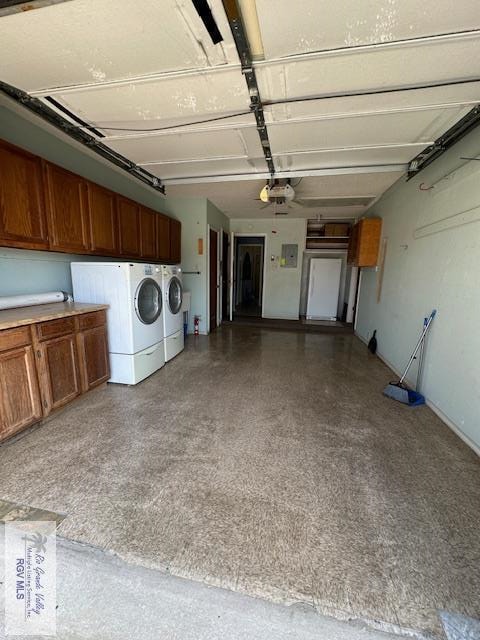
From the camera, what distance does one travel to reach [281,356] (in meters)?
4.09

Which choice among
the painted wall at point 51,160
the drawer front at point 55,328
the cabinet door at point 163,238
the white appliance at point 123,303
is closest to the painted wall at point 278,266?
the cabinet door at point 163,238

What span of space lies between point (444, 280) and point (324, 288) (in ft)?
14.8

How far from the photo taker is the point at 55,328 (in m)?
2.22

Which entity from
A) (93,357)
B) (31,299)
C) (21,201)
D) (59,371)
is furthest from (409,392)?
(21,201)

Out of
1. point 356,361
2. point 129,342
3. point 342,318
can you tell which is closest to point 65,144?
point 129,342

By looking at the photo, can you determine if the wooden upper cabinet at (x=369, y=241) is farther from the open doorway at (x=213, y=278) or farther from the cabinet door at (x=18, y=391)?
the cabinet door at (x=18, y=391)

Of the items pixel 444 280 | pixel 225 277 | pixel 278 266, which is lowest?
pixel 225 277

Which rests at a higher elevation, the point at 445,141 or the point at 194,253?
the point at 445,141

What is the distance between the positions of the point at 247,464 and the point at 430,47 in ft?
8.91

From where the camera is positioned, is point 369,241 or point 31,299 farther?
point 369,241

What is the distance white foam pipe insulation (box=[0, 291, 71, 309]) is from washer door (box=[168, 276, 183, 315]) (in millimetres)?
1205

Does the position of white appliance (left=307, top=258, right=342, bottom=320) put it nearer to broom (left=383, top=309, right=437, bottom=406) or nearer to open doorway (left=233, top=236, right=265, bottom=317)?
open doorway (left=233, top=236, right=265, bottom=317)

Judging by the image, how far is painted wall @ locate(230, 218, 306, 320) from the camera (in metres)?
6.50
